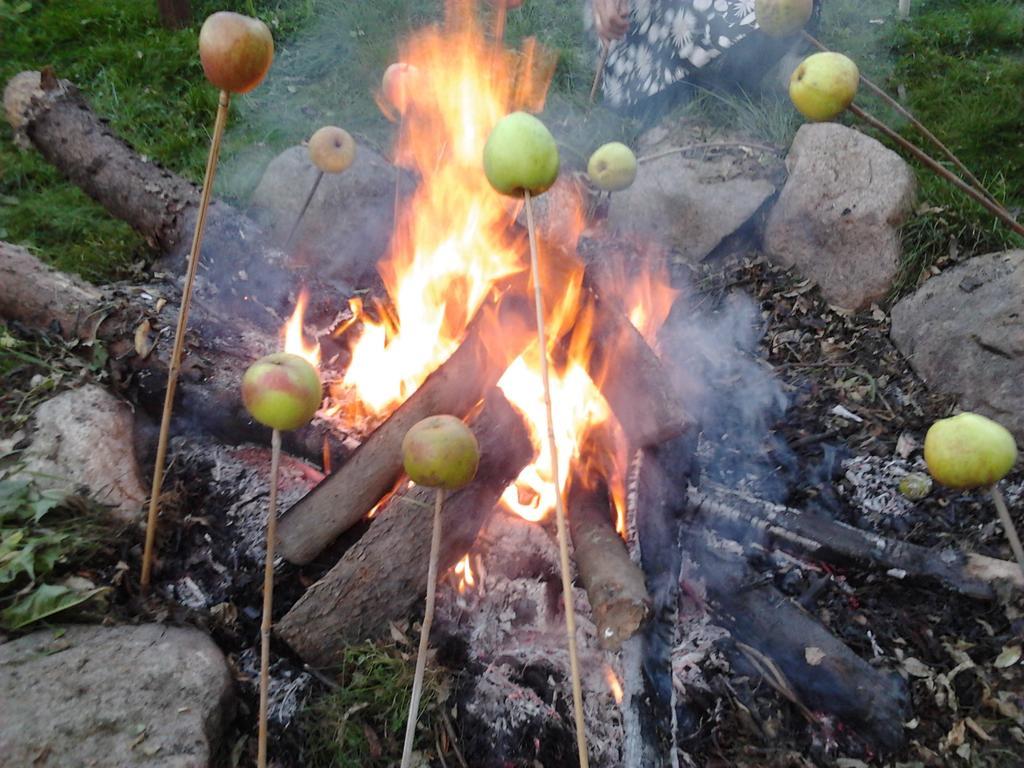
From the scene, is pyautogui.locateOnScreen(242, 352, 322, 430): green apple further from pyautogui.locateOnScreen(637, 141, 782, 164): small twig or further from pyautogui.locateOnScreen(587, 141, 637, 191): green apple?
pyautogui.locateOnScreen(637, 141, 782, 164): small twig

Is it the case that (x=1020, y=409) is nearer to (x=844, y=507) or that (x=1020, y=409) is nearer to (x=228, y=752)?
(x=844, y=507)

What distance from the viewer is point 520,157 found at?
2.44 meters

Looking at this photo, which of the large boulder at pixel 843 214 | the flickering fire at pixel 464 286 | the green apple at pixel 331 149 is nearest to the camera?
the flickering fire at pixel 464 286

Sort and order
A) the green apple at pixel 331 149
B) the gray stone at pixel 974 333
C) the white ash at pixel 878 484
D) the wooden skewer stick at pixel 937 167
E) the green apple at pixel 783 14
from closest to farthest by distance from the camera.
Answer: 1. the wooden skewer stick at pixel 937 167
2. the green apple at pixel 783 14
3. the white ash at pixel 878 484
4. the gray stone at pixel 974 333
5. the green apple at pixel 331 149

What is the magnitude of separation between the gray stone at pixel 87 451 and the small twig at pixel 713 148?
3883 mm

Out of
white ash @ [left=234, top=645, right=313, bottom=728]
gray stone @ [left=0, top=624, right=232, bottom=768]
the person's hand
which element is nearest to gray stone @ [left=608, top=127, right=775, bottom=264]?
the person's hand

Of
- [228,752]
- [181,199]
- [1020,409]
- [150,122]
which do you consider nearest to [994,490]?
[1020,409]

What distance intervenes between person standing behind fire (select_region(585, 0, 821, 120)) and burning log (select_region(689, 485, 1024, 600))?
3988 millimetres

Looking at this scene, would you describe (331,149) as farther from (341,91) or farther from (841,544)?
(841,544)

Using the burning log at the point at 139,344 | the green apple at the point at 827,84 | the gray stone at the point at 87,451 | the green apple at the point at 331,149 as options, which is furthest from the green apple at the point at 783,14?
the gray stone at the point at 87,451

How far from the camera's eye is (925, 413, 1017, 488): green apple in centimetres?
238

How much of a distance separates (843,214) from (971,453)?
2.88 meters

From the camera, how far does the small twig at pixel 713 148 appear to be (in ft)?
17.6

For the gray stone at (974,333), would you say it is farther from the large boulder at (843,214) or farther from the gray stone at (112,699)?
the gray stone at (112,699)
